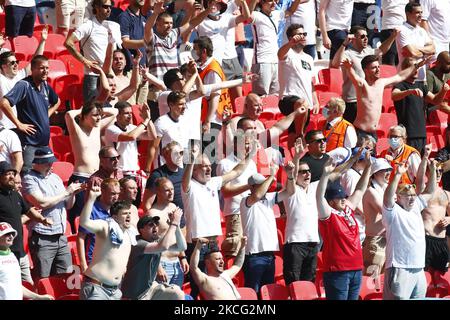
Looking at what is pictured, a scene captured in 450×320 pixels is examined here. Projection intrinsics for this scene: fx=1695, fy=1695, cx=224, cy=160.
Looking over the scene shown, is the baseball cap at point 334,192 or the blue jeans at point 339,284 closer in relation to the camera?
the blue jeans at point 339,284

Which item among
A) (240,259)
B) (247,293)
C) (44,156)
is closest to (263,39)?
(44,156)

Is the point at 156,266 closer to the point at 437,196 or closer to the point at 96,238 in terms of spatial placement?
the point at 96,238

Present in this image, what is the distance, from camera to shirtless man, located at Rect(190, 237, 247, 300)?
13.0 m

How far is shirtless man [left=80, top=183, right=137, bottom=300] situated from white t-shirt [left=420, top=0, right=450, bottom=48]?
23.4ft

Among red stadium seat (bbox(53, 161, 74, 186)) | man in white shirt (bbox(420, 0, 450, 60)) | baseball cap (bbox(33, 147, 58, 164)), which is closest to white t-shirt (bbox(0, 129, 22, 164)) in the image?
baseball cap (bbox(33, 147, 58, 164))

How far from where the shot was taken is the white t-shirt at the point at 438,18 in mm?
18828

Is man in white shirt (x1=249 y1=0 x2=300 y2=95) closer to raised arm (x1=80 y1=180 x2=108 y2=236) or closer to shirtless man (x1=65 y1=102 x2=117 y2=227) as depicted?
shirtless man (x1=65 y1=102 x2=117 y2=227)

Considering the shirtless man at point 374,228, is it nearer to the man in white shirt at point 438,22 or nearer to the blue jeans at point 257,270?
the blue jeans at point 257,270

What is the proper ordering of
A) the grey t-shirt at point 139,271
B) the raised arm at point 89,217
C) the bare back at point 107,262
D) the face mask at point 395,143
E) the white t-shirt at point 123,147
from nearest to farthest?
the raised arm at point 89,217 → the bare back at point 107,262 → the grey t-shirt at point 139,271 → the white t-shirt at point 123,147 → the face mask at point 395,143

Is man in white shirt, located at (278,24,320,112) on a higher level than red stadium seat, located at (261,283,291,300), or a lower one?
higher

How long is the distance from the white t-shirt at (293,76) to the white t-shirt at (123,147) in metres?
2.33

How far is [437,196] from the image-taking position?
15.5 meters

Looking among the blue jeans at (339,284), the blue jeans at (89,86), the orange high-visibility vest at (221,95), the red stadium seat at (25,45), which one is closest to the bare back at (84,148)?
the blue jeans at (89,86)

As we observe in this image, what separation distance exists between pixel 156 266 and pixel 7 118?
8.17 ft
